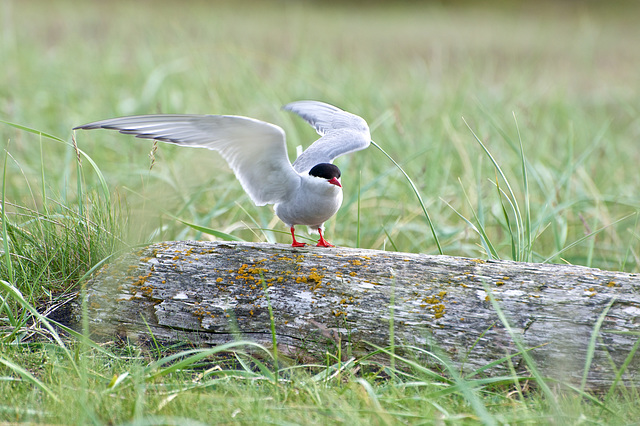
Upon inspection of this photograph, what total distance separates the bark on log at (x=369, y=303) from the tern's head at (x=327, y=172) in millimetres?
356

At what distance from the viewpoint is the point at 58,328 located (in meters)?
2.71

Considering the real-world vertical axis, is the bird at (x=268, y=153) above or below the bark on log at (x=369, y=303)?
above

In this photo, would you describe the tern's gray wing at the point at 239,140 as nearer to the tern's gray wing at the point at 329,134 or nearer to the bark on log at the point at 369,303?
the tern's gray wing at the point at 329,134

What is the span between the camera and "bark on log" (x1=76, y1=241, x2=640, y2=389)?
234 centimetres

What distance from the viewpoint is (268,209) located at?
500cm

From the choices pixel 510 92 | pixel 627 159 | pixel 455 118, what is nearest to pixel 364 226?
pixel 455 118

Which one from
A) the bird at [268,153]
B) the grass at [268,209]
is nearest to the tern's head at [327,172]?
the bird at [268,153]

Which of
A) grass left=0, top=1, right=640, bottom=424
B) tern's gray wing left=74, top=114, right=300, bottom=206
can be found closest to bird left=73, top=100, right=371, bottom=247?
tern's gray wing left=74, top=114, right=300, bottom=206

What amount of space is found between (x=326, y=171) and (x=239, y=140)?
46cm

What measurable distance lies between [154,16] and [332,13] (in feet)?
26.3

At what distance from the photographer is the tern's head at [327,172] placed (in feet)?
9.41

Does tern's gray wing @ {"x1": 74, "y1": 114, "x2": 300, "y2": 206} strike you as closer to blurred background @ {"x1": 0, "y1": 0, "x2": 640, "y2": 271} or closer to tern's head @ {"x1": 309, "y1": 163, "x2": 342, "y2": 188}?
tern's head @ {"x1": 309, "y1": 163, "x2": 342, "y2": 188}

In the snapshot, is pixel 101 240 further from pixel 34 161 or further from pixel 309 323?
pixel 34 161

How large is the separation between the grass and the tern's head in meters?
0.47
